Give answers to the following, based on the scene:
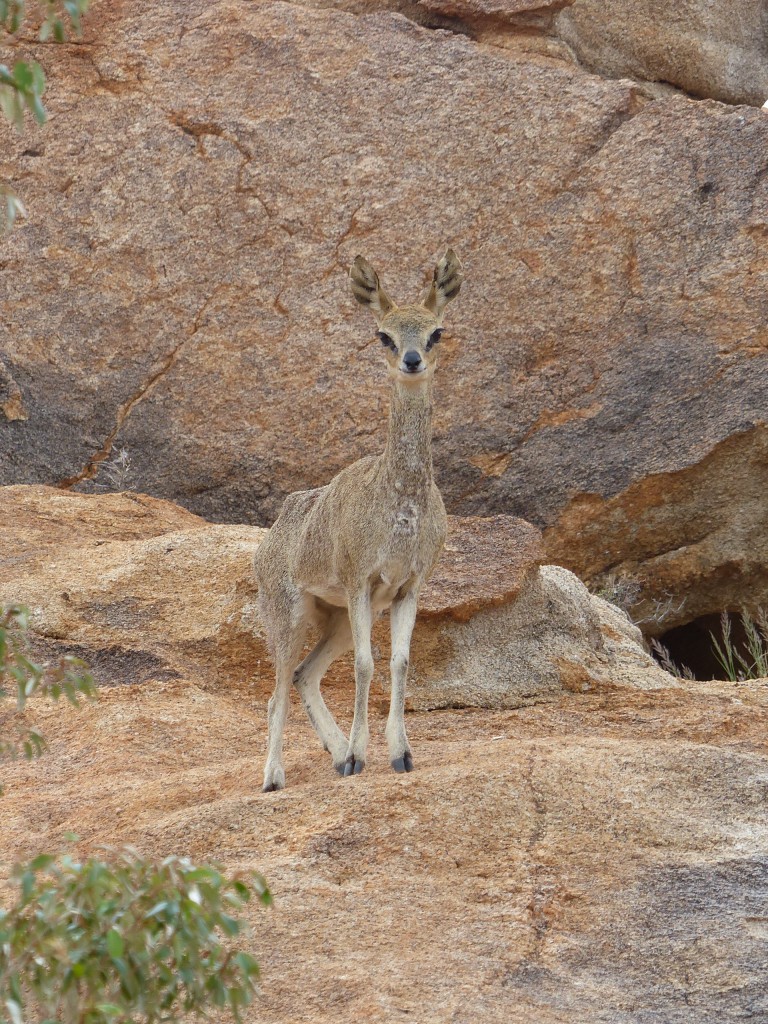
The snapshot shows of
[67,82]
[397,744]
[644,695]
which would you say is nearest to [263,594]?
[397,744]

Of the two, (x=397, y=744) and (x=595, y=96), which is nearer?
(x=397, y=744)

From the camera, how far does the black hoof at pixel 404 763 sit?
8219 millimetres

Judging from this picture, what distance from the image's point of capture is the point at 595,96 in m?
14.6

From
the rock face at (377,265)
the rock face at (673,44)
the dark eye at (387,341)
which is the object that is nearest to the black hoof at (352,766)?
the dark eye at (387,341)

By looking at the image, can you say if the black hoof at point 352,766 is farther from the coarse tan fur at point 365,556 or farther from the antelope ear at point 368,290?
the antelope ear at point 368,290

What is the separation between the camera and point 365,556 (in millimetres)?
8742

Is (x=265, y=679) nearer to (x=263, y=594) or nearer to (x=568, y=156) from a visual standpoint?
(x=263, y=594)

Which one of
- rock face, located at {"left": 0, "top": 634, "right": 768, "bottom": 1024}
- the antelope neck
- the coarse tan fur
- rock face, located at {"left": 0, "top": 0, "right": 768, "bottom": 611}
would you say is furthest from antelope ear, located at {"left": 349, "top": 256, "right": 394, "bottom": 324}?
rock face, located at {"left": 0, "top": 0, "right": 768, "bottom": 611}

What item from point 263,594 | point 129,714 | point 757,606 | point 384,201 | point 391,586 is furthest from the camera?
point 384,201

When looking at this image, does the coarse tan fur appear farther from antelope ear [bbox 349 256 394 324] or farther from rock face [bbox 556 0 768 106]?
rock face [bbox 556 0 768 106]

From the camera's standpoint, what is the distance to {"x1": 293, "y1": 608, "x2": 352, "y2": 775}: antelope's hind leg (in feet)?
29.7

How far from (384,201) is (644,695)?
20.0ft

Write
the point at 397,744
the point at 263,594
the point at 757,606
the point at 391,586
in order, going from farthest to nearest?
1. the point at 757,606
2. the point at 263,594
3. the point at 391,586
4. the point at 397,744

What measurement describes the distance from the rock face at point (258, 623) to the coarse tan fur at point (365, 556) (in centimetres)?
175
